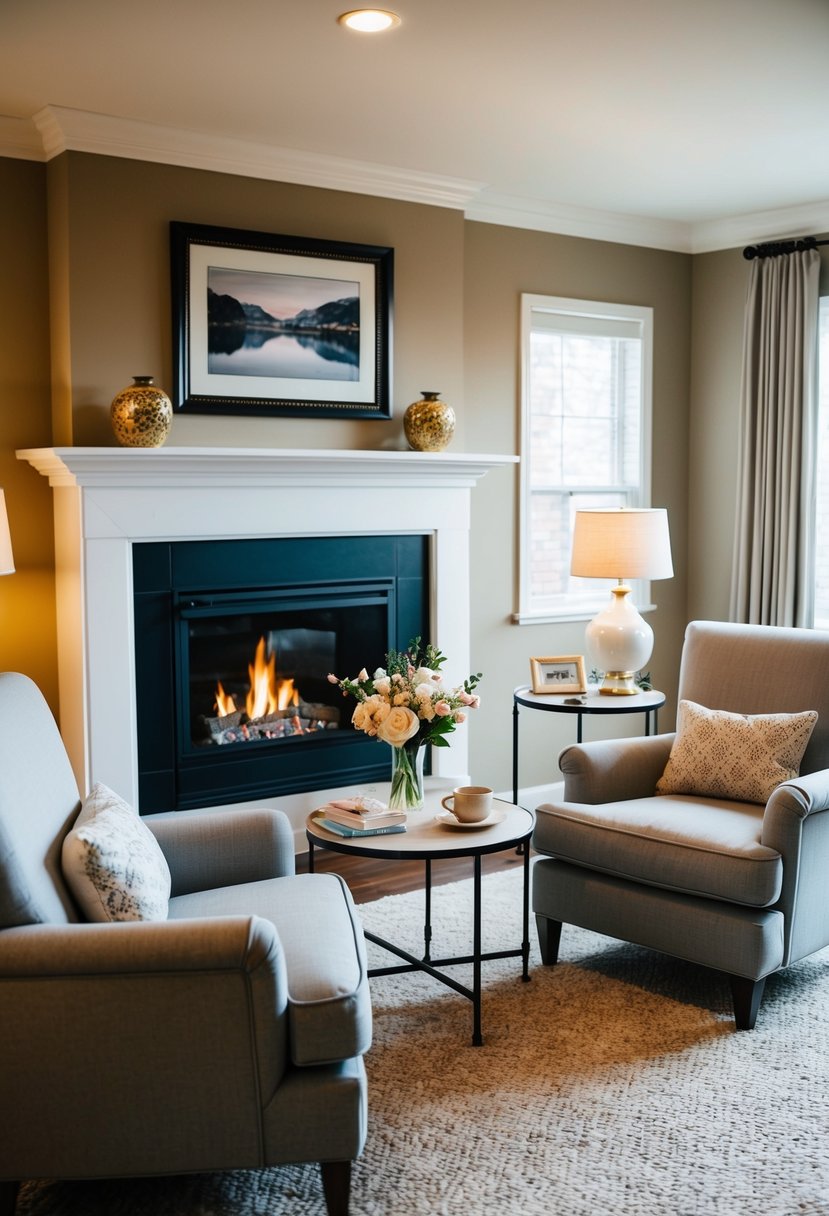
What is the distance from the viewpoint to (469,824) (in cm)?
308

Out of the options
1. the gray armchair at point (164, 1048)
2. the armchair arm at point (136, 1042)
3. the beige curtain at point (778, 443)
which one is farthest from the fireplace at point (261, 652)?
the armchair arm at point (136, 1042)

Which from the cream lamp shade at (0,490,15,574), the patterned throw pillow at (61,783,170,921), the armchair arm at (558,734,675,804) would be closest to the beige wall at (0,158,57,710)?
the cream lamp shade at (0,490,15,574)

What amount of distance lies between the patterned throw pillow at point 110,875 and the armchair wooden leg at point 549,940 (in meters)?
1.43

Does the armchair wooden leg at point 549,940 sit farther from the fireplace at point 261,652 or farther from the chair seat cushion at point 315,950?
the fireplace at point 261,652

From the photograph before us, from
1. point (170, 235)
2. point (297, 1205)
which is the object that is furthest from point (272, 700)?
point (297, 1205)

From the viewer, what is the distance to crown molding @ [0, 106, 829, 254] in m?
3.93

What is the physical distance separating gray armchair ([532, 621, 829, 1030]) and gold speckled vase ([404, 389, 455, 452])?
137 cm

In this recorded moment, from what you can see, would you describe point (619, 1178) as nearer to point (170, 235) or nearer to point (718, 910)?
point (718, 910)

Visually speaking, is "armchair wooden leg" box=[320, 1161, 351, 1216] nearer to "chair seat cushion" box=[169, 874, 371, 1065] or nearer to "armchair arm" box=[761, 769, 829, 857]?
"chair seat cushion" box=[169, 874, 371, 1065]

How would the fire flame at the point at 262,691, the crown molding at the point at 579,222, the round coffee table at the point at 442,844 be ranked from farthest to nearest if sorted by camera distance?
the crown molding at the point at 579,222 < the fire flame at the point at 262,691 < the round coffee table at the point at 442,844

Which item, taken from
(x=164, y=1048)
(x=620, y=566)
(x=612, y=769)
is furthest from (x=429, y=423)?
(x=164, y=1048)

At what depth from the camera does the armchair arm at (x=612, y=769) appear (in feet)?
12.1

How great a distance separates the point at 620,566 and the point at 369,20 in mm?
2045

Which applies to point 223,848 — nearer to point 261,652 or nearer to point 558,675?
point 261,652
